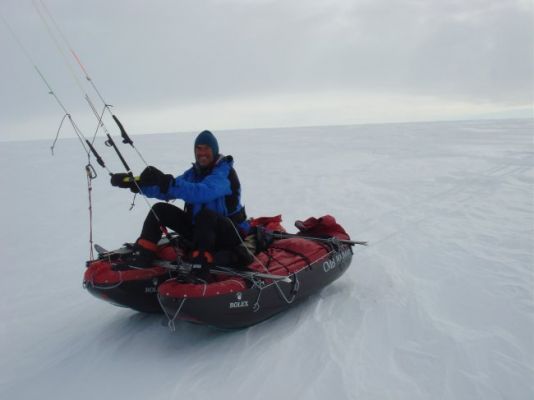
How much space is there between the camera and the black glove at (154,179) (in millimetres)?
4078

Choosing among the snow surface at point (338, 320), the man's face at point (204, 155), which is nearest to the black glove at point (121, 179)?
the man's face at point (204, 155)

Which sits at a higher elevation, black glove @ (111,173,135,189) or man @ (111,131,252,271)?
black glove @ (111,173,135,189)

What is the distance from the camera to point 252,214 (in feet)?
31.6

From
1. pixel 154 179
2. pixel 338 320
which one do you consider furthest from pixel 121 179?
pixel 338 320

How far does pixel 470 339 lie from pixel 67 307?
15.0 ft

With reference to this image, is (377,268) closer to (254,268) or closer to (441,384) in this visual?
(254,268)

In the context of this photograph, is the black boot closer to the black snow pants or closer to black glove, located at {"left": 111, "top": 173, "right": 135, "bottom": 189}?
the black snow pants

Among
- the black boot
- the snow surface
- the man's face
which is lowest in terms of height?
the snow surface

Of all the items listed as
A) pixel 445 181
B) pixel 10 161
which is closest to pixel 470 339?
pixel 445 181

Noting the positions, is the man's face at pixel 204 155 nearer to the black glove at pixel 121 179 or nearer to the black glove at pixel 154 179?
the black glove at pixel 154 179

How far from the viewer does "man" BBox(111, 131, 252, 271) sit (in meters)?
4.20

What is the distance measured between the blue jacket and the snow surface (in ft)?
3.83

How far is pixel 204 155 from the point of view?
4.62 m

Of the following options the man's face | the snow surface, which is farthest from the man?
the snow surface
